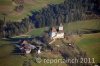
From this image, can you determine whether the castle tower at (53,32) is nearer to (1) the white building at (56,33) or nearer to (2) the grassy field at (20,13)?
(1) the white building at (56,33)

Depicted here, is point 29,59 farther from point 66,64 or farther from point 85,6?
point 85,6

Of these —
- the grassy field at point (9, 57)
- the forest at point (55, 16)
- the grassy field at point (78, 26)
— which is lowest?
the grassy field at point (9, 57)

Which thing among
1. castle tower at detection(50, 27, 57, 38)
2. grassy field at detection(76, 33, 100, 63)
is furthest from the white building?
grassy field at detection(76, 33, 100, 63)

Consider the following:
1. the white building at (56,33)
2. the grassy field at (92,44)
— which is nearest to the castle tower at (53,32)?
the white building at (56,33)

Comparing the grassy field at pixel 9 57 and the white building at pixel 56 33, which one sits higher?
the white building at pixel 56 33

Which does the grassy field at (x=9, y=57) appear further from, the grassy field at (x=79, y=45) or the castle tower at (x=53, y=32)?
the castle tower at (x=53, y=32)

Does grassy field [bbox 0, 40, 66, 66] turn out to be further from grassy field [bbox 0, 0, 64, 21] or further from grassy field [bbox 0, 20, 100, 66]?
grassy field [bbox 0, 0, 64, 21]

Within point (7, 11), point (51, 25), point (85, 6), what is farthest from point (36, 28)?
point (85, 6)

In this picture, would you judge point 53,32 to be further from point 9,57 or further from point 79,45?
point 9,57
